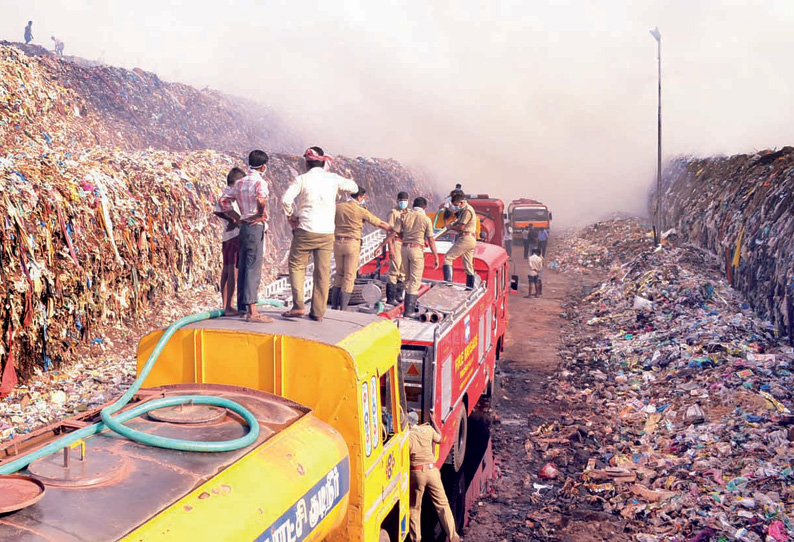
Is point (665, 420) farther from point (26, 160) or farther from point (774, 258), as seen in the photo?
point (26, 160)

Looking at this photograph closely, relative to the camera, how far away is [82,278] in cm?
1247

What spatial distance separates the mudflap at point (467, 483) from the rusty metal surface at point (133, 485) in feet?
13.7

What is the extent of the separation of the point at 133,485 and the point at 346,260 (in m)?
5.59

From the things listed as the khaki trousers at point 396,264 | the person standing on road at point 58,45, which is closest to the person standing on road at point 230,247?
the khaki trousers at point 396,264

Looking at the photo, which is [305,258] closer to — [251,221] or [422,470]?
[251,221]

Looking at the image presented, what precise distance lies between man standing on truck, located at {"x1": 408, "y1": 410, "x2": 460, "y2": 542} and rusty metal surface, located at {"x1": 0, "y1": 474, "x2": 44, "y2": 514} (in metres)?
4.38

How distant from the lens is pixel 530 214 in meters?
32.1

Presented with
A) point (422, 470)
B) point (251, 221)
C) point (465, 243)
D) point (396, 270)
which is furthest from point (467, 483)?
point (251, 221)

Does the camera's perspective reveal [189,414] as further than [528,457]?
No

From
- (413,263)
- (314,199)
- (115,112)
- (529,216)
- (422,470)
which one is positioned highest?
A: (115,112)

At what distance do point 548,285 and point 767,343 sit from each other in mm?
13699

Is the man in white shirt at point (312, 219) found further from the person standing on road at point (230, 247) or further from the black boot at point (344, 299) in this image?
the black boot at point (344, 299)

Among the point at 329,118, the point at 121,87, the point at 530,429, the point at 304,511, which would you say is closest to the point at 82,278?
the point at 530,429

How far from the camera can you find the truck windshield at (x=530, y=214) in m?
32.0
